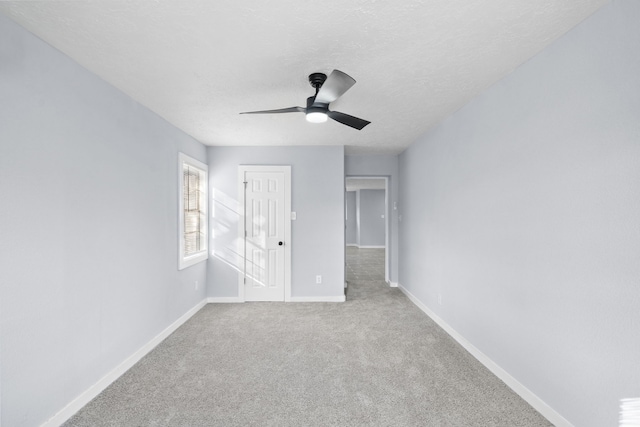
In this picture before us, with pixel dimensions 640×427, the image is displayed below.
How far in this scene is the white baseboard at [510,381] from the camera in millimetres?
1909

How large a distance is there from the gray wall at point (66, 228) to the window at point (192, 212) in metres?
0.65

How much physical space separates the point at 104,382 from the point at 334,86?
2.86 metres

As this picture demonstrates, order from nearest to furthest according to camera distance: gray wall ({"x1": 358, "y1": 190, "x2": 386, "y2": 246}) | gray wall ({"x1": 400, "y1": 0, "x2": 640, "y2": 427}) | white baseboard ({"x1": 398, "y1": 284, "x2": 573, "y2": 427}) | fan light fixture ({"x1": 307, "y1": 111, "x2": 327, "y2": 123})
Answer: gray wall ({"x1": 400, "y1": 0, "x2": 640, "y2": 427}) → white baseboard ({"x1": 398, "y1": 284, "x2": 573, "y2": 427}) → fan light fixture ({"x1": 307, "y1": 111, "x2": 327, "y2": 123}) → gray wall ({"x1": 358, "y1": 190, "x2": 386, "y2": 246})

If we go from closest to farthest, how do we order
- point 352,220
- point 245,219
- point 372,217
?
1. point 245,219
2. point 372,217
3. point 352,220

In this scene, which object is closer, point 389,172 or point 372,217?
point 389,172

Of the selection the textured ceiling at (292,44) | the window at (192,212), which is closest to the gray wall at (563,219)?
the textured ceiling at (292,44)

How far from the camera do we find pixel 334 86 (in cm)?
193

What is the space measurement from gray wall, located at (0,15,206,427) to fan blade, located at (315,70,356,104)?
5.75 ft

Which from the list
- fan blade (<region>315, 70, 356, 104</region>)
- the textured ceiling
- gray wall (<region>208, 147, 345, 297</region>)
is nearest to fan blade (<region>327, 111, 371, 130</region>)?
fan blade (<region>315, 70, 356, 104</region>)

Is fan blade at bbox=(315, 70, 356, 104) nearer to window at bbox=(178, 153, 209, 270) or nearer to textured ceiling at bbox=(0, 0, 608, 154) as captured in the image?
textured ceiling at bbox=(0, 0, 608, 154)

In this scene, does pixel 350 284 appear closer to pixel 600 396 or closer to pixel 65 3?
pixel 600 396

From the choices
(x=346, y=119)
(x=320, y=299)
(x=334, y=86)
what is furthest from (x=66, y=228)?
(x=320, y=299)

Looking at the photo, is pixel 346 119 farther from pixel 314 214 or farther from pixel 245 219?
pixel 245 219

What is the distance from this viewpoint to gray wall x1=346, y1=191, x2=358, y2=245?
11.8 meters
